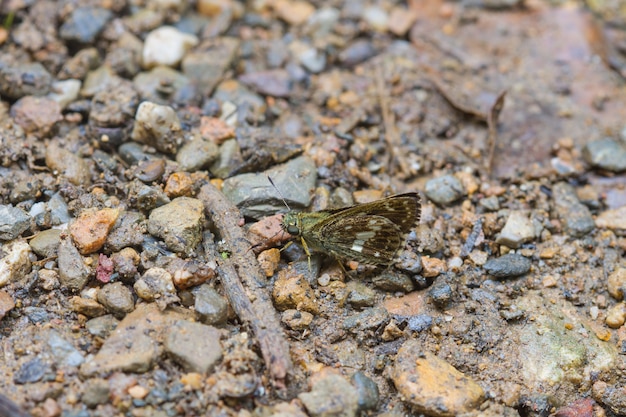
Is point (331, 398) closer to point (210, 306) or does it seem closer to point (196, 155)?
point (210, 306)

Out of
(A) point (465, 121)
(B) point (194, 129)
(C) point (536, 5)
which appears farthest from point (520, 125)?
(B) point (194, 129)

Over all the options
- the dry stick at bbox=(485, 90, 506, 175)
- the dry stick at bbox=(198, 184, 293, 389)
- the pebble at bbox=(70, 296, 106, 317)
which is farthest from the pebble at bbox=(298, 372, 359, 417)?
the dry stick at bbox=(485, 90, 506, 175)

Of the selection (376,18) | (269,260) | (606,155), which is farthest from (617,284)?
(376,18)

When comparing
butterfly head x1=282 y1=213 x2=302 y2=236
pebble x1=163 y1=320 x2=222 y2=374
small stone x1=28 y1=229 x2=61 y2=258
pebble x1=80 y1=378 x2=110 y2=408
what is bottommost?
pebble x1=80 y1=378 x2=110 y2=408

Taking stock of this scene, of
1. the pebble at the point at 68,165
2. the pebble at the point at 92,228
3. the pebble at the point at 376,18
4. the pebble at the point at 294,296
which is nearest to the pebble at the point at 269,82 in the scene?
the pebble at the point at 376,18

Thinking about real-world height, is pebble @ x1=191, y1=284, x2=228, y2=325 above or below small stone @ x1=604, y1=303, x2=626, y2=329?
above

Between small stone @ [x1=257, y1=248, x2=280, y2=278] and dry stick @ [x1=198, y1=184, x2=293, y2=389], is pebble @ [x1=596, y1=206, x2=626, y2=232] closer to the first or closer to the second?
small stone @ [x1=257, y1=248, x2=280, y2=278]

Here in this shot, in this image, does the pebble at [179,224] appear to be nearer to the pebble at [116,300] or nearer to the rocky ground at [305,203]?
the rocky ground at [305,203]

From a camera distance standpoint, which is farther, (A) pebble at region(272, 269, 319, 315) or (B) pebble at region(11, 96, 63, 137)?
(B) pebble at region(11, 96, 63, 137)
